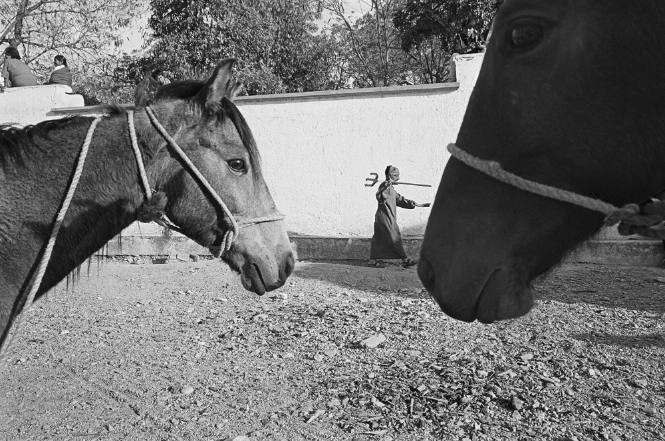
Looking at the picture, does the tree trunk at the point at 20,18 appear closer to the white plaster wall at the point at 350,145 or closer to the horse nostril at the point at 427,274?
the white plaster wall at the point at 350,145

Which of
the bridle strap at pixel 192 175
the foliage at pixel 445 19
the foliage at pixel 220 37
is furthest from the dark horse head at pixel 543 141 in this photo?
the foliage at pixel 220 37

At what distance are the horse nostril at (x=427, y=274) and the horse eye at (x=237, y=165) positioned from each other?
1.37 meters

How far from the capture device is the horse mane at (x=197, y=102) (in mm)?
2422

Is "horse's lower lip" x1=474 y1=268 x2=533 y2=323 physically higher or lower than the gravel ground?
higher

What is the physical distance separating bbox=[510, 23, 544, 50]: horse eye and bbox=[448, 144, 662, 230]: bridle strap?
0.25 m

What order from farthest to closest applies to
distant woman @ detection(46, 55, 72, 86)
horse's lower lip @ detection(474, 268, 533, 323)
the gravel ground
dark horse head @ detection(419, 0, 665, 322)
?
distant woman @ detection(46, 55, 72, 86) → the gravel ground → horse's lower lip @ detection(474, 268, 533, 323) → dark horse head @ detection(419, 0, 665, 322)

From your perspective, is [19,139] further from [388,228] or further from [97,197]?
[388,228]

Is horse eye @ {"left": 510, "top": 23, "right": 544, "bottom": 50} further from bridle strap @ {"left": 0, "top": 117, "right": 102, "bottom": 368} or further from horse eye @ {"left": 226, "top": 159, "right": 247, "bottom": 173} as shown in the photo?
bridle strap @ {"left": 0, "top": 117, "right": 102, "bottom": 368}

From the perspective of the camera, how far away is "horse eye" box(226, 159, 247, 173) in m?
2.44

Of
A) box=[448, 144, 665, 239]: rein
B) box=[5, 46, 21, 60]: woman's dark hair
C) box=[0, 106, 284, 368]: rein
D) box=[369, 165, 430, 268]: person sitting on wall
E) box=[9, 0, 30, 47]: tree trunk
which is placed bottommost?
box=[369, 165, 430, 268]: person sitting on wall

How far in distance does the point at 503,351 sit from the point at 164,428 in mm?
2555

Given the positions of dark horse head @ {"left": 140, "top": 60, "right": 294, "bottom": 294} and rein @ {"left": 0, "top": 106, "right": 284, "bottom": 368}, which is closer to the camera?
rein @ {"left": 0, "top": 106, "right": 284, "bottom": 368}

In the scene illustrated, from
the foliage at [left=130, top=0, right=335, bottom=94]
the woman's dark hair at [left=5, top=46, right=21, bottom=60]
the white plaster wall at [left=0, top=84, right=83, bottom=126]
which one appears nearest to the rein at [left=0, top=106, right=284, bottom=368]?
the white plaster wall at [left=0, top=84, right=83, bottom=126]

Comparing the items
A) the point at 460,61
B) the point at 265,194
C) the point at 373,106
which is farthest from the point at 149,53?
the point at 265,194
